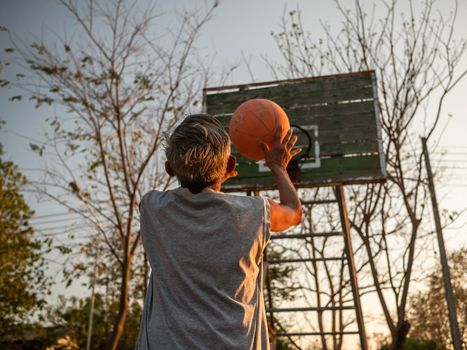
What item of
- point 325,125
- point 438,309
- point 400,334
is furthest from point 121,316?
point 438,309

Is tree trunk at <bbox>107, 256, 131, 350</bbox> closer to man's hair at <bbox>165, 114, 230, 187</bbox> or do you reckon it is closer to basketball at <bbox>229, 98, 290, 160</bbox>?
basketball at <bbox>229, 98, 290, 160</bbox>

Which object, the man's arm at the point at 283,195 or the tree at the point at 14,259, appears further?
the tree at the point at 14,259

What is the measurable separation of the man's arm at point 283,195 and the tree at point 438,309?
11.8m

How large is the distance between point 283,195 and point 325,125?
15.1ft

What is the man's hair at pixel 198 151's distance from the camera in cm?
140

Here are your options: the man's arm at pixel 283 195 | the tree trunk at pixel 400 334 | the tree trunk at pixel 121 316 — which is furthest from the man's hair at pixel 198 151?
the tree trunk at pixel 121 316

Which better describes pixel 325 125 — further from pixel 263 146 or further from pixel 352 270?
pixel 263 146

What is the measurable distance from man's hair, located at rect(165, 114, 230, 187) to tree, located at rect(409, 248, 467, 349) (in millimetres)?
12079

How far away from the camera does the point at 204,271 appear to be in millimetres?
1333

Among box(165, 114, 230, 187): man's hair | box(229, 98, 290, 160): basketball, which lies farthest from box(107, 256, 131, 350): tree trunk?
box(165, 114, 230, 187): man's hair

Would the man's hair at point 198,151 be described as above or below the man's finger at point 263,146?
below

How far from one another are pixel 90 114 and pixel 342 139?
19.2 feet

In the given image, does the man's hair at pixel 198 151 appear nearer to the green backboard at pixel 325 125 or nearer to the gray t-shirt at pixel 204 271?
the gray t-shirt at pixel 204 271

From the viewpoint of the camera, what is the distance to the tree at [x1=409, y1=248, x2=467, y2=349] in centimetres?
1293
